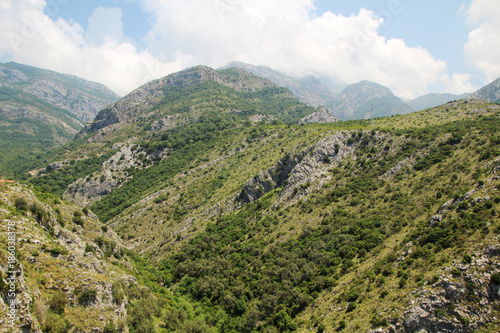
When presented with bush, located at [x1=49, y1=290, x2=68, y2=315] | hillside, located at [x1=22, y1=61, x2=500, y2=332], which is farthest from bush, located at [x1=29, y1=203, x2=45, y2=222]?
hillside, located at [x1=22, y1=61, x2=500, y2=332]

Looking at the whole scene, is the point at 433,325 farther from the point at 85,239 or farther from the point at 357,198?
the point at 85,239

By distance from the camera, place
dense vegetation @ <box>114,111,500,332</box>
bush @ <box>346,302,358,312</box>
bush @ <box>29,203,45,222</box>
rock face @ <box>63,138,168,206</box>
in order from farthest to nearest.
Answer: rock face @ <box>63,138,168,206</box> → dense vegetation @ <box>114,111,500,332</box> → bush @ <box>29,203,45,222</box> → bush @ <box>346,302,358,312</box>

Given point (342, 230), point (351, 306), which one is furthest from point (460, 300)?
point (342, 230)

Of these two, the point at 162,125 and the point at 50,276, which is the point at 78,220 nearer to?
the point at 50,276

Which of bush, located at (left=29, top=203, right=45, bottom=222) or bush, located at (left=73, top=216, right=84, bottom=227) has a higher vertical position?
bush, located at (left=29, top=203, right=45, bottom=222)

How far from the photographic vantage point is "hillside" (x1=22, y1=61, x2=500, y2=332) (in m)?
23.3

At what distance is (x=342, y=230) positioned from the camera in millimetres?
49625

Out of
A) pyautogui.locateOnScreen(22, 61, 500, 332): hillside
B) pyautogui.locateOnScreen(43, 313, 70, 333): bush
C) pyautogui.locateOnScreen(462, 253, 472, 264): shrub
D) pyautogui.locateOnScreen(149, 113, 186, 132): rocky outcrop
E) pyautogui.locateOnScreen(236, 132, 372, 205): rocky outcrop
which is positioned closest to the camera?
pyautogui.locateOnScreen(43, 313, 70, 333): bush

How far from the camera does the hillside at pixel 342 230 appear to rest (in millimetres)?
23266

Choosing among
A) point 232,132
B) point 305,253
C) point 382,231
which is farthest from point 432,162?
point 232,132

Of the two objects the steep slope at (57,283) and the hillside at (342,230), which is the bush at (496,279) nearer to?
the hillside at (342,230)

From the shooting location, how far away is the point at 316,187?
68500 mm

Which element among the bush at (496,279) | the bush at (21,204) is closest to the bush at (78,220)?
the bush at (21,204)

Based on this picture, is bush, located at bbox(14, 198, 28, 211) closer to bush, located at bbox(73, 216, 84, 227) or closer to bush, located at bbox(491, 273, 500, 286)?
bush, located at bbox(73, 216, 84, 227)
